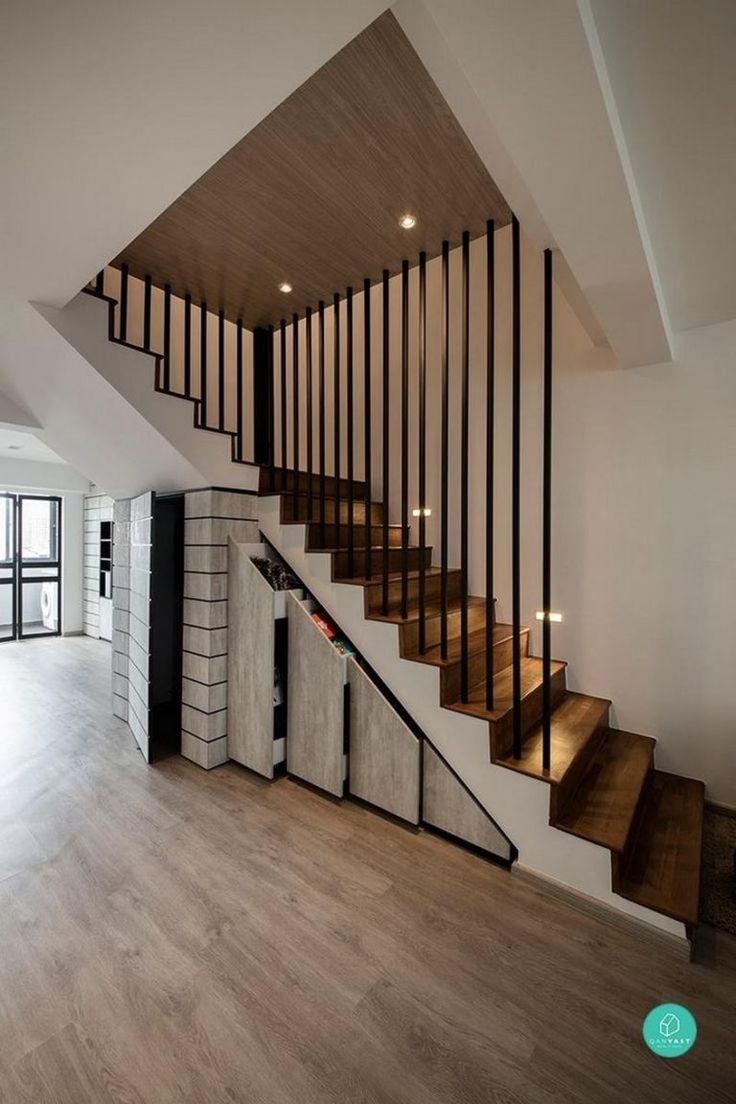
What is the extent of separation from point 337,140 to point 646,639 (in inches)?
111

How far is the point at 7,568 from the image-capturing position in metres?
6.79

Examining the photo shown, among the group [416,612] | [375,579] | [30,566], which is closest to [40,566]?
[30,566]

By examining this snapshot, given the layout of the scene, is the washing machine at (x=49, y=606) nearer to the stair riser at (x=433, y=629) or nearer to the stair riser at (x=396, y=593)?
the stair riser at (x=396, y=593)

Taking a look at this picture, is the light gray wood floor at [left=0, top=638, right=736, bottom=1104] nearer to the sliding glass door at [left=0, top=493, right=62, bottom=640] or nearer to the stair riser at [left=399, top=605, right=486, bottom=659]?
the stair riser at [left=399, top=605, right=486, bottom=659]

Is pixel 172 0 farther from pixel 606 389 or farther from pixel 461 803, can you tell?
pixel 461 803

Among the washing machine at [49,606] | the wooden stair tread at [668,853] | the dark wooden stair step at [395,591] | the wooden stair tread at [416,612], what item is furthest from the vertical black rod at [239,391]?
the washing machine at [49,606]

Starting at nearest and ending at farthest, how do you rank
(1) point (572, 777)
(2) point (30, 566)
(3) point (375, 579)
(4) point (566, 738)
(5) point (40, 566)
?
(1) point (572, 777), (4) point (566, 738), (3) point (375, 579), (2) point (30, 566), (5) point (40, 566)

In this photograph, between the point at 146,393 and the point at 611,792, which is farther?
the point at 146,393

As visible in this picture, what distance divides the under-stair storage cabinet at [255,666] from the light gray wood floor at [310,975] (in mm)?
435

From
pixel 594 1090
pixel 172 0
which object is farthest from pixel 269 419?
pixel 594 1090

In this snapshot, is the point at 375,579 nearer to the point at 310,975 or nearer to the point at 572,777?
the point at 572,777

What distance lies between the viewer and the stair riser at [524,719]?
75.2 inches

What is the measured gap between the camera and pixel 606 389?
8.52 ft

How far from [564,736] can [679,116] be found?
2.34 m
